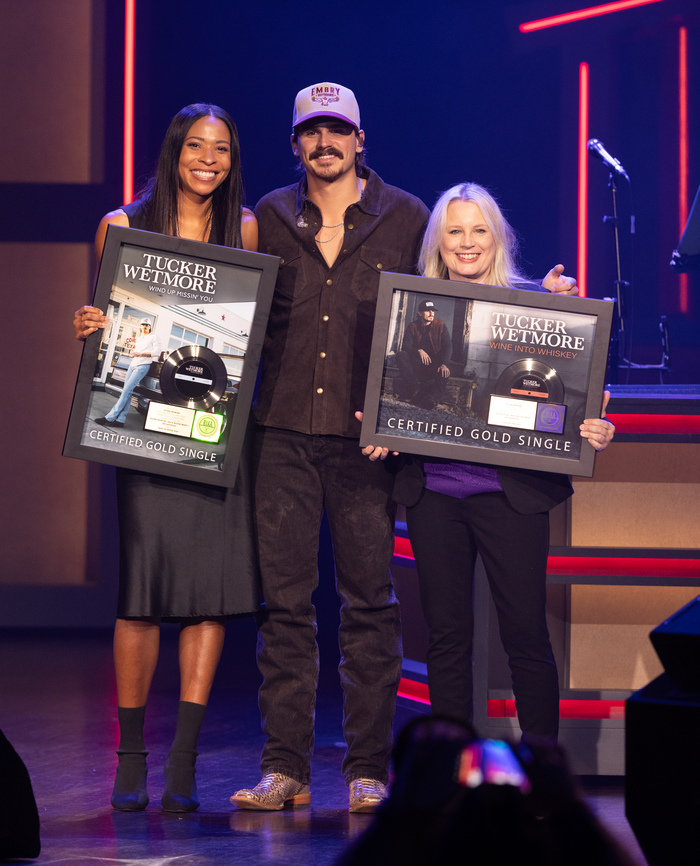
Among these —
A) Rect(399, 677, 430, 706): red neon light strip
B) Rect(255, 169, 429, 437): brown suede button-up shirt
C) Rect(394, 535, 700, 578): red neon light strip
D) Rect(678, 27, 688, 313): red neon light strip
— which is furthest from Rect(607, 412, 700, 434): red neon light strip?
Rect(678, 27, 688, 313): red neon light strip

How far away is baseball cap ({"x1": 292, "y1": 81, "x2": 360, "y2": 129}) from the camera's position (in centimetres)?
257

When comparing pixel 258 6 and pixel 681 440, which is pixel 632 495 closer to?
pixel 681 440

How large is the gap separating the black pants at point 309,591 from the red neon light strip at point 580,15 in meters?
3.47

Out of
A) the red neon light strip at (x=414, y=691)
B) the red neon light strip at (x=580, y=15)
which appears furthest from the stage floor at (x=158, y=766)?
the red neon light strip at (x=580, y=15)

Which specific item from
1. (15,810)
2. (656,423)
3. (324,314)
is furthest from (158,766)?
(656,423)

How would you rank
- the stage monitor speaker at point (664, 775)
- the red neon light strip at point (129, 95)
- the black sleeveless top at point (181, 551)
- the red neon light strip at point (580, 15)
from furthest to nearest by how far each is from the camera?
the red neon light strip at point (129, 95), the red neon light strip at point (580, 15), the black sleeveless top at point (181, 551), the stage monitor speaker at point (664, 775)

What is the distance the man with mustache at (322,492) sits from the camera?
256cm

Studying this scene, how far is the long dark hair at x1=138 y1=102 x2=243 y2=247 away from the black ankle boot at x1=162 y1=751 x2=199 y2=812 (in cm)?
129

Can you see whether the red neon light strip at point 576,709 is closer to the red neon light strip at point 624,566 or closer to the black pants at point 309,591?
the red neon light strip at point 624,566

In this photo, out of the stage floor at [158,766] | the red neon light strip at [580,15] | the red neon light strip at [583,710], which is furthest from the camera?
the red neon light strip at [580,15]

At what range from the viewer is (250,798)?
8.07ft

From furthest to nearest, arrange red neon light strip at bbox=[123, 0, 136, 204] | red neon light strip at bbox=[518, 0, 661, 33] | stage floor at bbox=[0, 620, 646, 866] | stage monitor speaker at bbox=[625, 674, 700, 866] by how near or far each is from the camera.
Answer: red neon light strip at bbox=[123, 0, 136, 204] < red neon light strip at bbox=[518, 0, 661, 33] < stage floor at bbox=[0, 620, 646, 866] < stage monitor speaker at bbox=[625, 674, 700, 866]

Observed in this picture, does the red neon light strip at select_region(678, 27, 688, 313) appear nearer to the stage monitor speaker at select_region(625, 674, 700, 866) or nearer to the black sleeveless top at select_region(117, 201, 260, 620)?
the black sleeveless top at select_region(117, 201, 260, 620)

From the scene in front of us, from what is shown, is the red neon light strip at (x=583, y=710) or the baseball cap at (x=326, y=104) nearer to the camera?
the baseball cap at (x=326, y=104)
